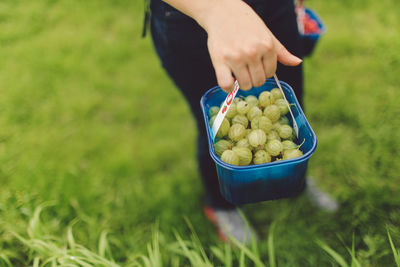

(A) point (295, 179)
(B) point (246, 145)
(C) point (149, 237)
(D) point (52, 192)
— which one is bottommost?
(C) point (149, 237)

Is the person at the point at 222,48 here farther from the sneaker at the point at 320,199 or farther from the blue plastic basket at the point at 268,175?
the blue plastic basket at the point at 268,175

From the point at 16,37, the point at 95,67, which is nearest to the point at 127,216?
the point at 95,67

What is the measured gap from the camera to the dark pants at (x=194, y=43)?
1.27m

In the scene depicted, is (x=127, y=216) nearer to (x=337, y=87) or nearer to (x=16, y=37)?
(x=337, y=87)

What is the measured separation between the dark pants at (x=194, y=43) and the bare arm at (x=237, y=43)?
0.81 ft

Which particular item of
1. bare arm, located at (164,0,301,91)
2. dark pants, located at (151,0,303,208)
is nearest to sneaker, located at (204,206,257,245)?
dark pants, located at (151,0,303,208)

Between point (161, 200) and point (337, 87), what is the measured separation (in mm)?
1875

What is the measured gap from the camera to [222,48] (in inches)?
38.4

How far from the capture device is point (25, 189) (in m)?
2.04

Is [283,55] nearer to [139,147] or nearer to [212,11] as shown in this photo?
[212,11]

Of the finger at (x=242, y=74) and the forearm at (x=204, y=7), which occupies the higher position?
the forearm at (x=204, y=7)

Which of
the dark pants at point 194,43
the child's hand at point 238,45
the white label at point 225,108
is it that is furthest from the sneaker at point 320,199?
the child's hand at point 238,45

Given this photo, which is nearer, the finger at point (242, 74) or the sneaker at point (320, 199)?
the finger at point (242, 74)

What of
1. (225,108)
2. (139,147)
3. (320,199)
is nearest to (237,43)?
(225,108)
